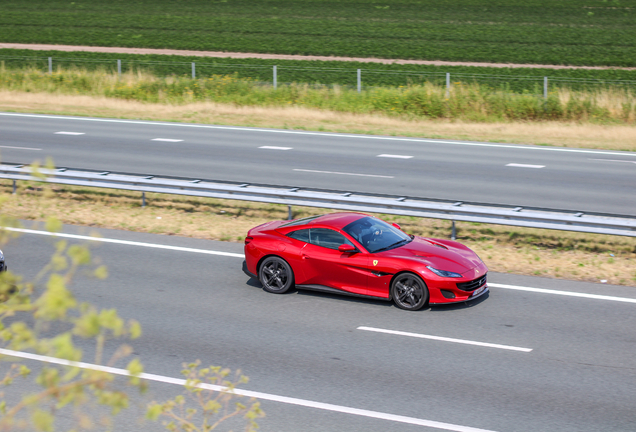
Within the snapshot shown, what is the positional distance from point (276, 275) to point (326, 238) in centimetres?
94

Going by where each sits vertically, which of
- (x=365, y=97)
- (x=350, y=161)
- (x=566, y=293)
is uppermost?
(x=365, y=97)

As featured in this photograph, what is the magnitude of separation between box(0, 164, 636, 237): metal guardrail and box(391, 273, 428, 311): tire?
11.8ft

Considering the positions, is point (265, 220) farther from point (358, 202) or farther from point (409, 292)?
point (409, 292)

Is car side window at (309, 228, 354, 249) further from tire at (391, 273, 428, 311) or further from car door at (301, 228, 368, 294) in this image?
tire at (391, 273, 428, 311)

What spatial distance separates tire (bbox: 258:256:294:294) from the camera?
10.8 m

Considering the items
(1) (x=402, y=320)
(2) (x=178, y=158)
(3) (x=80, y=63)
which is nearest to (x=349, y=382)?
Answer: (1) (x=402, y=320)

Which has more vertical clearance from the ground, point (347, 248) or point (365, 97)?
point (365, 97)

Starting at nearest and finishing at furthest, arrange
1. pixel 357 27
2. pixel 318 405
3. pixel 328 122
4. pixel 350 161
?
pixel 318 405 < pixel 350 161 < pixel 328 122 < pixel 357 27

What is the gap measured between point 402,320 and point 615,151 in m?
15.8

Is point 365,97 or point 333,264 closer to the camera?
point 333,264

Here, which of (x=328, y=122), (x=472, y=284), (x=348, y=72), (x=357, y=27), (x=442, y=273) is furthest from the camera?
(x=357, y=27)

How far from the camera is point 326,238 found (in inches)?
425

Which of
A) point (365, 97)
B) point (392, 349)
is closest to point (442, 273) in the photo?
point (392, 349)

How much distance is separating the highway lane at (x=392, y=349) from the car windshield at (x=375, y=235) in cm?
84
